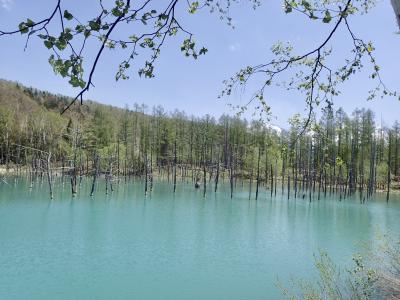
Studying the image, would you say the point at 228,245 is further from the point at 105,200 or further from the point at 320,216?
the point at 105,200

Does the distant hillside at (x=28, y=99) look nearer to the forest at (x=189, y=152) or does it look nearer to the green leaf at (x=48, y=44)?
the forest at (x=189, y=152)

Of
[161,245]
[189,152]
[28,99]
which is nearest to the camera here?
[161,245]

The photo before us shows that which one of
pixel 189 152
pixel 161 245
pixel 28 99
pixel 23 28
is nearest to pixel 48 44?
pixel 23 28

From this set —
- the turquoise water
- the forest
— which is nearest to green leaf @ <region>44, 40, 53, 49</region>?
the turquoise water

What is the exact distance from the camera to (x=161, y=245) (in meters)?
20.5

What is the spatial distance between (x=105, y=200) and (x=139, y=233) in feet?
55.8

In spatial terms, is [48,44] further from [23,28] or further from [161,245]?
[161,245]

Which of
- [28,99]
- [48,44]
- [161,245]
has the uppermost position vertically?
[28,99]

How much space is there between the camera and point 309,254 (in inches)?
800

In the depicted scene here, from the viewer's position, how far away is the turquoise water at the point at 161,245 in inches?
549

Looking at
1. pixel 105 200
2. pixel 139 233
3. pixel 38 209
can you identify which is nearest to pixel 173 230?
pixel 139 233

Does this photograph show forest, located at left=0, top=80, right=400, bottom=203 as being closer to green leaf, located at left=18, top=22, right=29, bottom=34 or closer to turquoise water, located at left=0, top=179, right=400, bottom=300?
turquoise water, located at left=0, top=179, right=400, bottom=300

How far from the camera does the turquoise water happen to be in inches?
549

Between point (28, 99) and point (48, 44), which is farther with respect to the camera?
point (28, 99)
